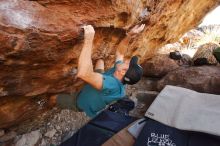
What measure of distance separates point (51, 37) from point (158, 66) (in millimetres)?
4599

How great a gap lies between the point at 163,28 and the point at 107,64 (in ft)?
5.49

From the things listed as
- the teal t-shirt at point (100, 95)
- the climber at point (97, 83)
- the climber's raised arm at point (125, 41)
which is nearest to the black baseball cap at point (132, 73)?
the climber at point (97, 83)

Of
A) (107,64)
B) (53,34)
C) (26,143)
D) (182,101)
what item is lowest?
(26,143)

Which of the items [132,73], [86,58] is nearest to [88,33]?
[86,58]

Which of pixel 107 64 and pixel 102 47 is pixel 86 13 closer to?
pixel 102 47

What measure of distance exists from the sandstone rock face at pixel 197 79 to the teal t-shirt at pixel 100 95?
105 inches

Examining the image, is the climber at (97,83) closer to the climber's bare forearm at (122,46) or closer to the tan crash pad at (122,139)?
the climber's bare forearm at (122,46)

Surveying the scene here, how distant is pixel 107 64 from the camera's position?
5551 mm

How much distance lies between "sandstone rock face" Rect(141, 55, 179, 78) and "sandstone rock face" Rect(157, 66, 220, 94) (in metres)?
0.58

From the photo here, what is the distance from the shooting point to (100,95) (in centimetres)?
420

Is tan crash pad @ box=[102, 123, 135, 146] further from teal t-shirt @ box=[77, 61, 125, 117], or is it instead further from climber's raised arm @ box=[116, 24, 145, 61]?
climber's raised arm @ box=[116, 24, 145, 61]

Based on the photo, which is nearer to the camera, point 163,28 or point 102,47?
point 102,47

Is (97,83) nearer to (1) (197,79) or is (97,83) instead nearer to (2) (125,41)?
(2) (125,41)

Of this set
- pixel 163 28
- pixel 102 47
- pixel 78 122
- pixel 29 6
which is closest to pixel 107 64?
pixel 102 47
